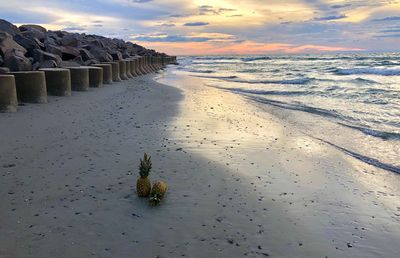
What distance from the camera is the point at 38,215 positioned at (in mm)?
3400

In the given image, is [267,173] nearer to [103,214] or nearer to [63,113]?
[103,214]

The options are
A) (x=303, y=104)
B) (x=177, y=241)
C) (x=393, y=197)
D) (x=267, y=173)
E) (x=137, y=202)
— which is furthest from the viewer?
(x=303, y=104)

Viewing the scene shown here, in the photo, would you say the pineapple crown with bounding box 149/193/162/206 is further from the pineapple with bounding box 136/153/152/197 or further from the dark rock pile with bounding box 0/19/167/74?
the dark rock pile with bounding box 0/19/167/74

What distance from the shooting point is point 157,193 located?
12.2 feet

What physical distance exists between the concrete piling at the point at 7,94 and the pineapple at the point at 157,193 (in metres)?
5.15

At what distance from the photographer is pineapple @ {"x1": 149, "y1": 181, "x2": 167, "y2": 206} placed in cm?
369

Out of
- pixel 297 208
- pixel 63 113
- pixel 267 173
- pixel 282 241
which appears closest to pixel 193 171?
pixel 267 173

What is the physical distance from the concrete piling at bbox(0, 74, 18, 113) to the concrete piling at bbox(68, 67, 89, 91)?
3989 millimetres

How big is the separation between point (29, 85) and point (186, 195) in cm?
621

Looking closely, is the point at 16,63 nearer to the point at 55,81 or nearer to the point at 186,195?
the point at 55,81

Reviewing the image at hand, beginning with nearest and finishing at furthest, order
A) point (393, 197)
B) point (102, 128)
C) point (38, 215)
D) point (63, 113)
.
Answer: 1. point (38, 215)
2. point (393, 197)
3. point (102, 128)
4. point (63, 113)

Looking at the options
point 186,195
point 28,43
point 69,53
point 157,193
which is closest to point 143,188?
point 157,193

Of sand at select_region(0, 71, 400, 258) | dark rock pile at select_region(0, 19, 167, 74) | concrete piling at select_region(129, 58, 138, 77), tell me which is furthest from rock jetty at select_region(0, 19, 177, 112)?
sand at select_region(0, 71, 400, 258)

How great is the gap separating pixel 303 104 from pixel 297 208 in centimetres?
888
